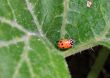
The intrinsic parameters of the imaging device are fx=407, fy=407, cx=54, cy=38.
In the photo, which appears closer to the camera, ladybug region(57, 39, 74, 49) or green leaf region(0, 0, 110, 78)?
green leaf region(0, 0, 110, 78)

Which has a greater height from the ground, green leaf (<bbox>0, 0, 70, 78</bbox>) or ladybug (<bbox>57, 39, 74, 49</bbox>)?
green leaf (<bbox>0, 0, 70, 78</bbox>)

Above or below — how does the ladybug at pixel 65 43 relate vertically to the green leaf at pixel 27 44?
below

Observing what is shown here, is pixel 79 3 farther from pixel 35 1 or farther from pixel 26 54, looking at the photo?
pixel 26 54

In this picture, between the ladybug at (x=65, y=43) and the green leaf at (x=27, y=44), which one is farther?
the ladybug at (x=65, y=43)

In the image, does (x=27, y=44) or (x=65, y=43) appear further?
(x=65, y=43)

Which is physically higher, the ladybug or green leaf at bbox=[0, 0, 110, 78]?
green leaf at bbox=[0, 0, 110, 78]
